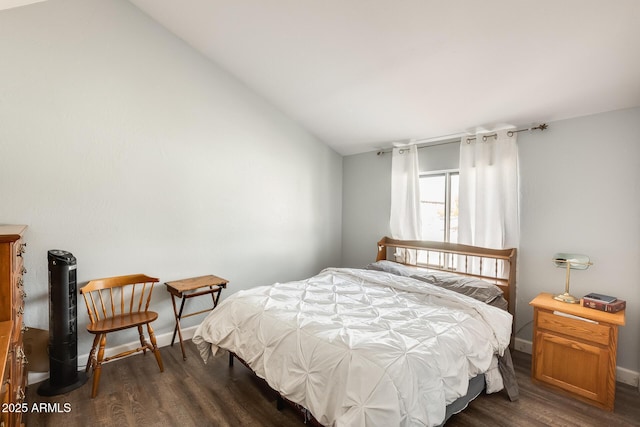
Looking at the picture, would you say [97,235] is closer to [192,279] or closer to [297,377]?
[192,279]

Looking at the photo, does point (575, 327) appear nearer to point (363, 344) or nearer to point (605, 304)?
point (605, 304)

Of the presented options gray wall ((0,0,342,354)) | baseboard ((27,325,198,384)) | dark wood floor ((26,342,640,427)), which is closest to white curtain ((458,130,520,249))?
dark wood floor ((26,342,640,427))

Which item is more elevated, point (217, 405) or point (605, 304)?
point (605, 304)

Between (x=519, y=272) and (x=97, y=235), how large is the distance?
3.95 meters

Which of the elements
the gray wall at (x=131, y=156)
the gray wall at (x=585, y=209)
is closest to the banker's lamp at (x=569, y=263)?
the gray wall at (x=585, y=209)

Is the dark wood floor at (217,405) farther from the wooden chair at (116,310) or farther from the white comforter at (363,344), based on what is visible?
the white comforter at (363,344)

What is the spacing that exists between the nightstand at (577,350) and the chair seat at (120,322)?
10.4 feet

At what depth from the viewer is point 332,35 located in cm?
253

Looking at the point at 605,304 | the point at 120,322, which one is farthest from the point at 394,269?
the point at 120,322

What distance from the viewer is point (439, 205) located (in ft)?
12.2

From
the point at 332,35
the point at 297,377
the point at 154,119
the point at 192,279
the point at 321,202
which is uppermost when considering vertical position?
the point at 332,35

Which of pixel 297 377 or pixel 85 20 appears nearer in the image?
pixel 297 377

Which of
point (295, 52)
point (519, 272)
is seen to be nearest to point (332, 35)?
point (295, 52)

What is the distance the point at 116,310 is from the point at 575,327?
381cm
